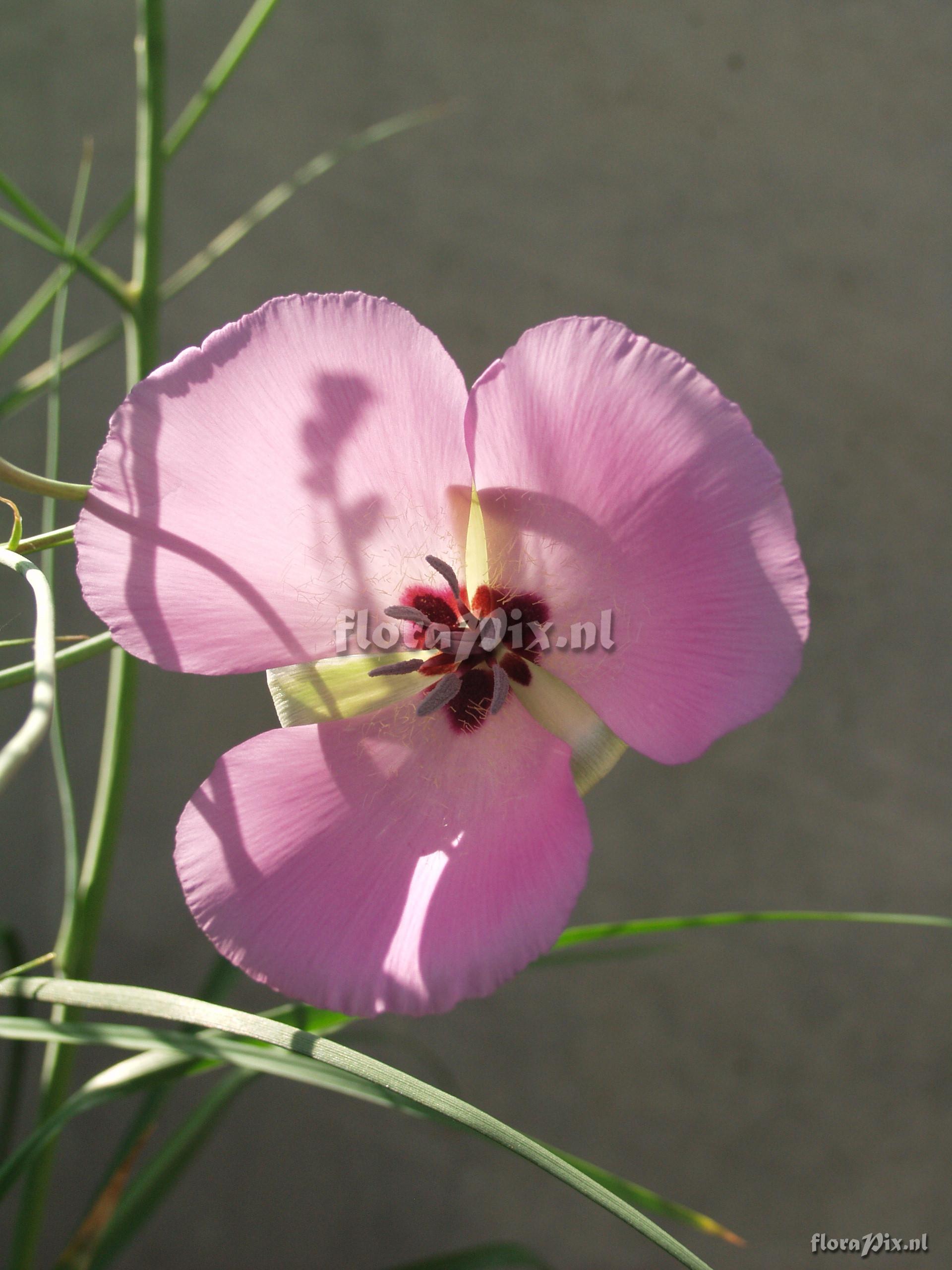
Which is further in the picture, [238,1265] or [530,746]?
[238,1265]

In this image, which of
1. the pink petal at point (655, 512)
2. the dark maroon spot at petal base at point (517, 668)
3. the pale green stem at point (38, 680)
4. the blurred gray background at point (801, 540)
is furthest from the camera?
the blurred gray background at point (801, 540)

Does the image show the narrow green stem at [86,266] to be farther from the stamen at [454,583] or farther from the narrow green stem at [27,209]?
the stamen at [454,583]

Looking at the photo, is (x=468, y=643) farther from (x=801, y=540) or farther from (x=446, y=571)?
(x=801, y=540)

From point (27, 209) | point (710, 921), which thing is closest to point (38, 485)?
point (27, 209)

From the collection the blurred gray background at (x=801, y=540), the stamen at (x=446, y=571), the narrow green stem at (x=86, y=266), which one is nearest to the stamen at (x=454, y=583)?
the stamen at (x=446, y=571)

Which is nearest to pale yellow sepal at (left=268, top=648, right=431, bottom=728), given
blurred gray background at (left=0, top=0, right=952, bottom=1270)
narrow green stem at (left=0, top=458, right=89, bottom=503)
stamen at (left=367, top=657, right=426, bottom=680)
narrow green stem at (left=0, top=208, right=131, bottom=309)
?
stamen at (left=367, top=657, right=426, bottom=680)

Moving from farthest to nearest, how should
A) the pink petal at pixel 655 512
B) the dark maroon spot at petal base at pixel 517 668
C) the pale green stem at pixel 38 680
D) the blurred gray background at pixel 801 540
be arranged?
the blurred gray background at pixel 801 540 < the dark maroon spot at petal base at pixel 517 668 < the pink petal at pixel 655 512 < the pale green stem at pixel 38 680

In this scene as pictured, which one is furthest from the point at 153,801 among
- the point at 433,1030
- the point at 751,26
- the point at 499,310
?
the point at 751,26

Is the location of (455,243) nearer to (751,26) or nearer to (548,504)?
(751,26)
